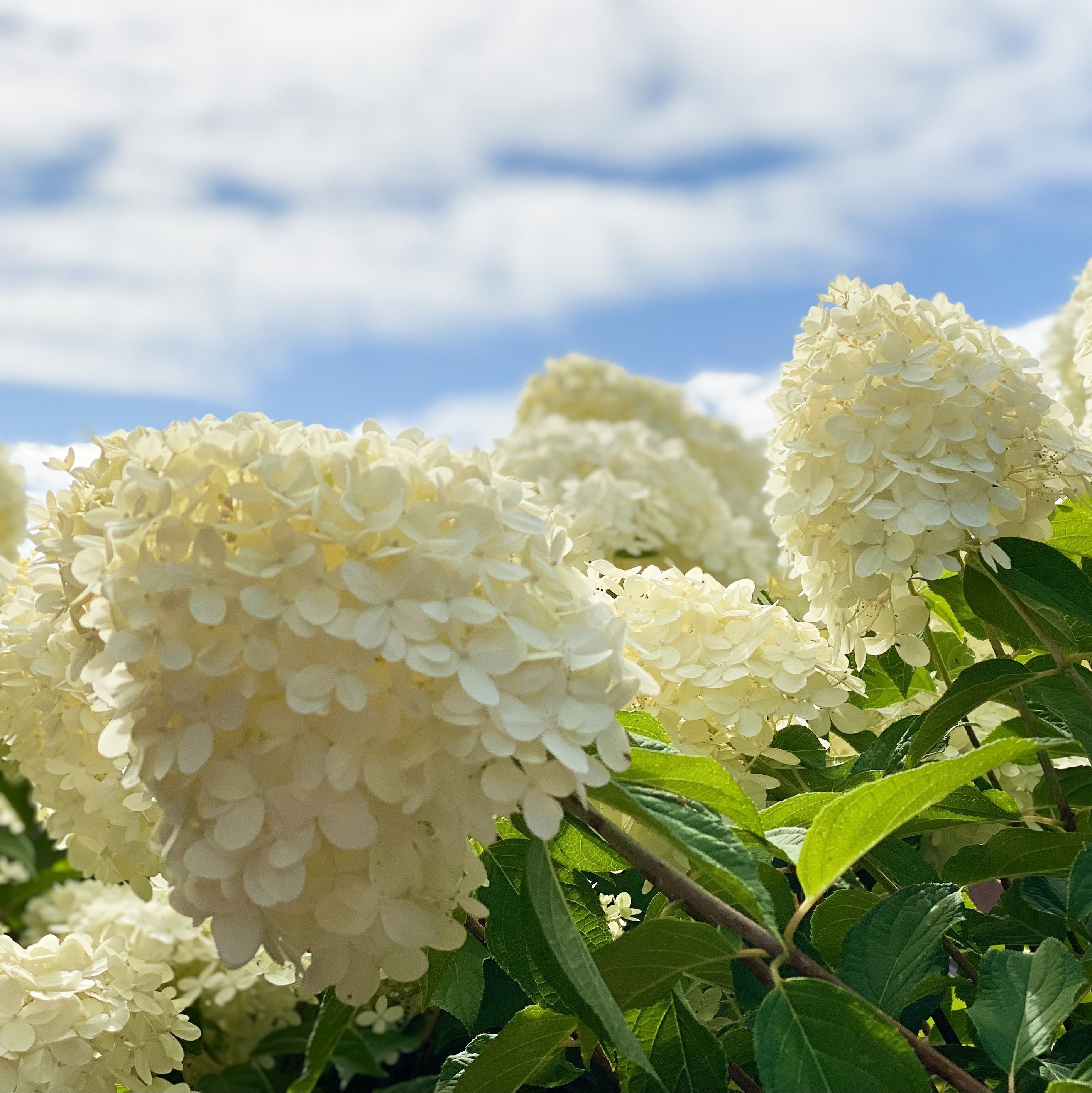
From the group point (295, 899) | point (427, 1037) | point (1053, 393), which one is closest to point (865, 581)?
point (1053, 393)

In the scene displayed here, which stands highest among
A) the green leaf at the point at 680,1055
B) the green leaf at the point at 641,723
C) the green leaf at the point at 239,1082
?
the green leaf at the point at 641,723

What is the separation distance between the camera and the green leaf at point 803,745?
0.88 meters

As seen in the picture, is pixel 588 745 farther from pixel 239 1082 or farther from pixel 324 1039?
pixel 239 1082

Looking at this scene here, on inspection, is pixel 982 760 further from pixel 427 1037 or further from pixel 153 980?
pixel 427 1037

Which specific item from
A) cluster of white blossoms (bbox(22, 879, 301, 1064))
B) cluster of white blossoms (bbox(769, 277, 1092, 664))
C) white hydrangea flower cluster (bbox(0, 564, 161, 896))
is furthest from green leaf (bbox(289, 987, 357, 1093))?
cluster of white blossoms (bbox(22, 879, 301, 1064))

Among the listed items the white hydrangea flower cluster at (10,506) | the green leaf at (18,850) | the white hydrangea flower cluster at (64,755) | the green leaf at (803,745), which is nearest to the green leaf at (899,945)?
the green leaf at (803,745)

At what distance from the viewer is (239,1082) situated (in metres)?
1.30

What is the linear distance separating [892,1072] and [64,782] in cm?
68

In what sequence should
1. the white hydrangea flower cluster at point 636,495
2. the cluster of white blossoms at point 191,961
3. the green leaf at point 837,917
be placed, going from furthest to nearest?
the white hydrangea flower cluster at point 636,495, the cluster of white blossoms at point 191,961, the green leaf at point 837,917

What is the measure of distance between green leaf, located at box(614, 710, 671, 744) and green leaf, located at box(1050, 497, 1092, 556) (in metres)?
0.47

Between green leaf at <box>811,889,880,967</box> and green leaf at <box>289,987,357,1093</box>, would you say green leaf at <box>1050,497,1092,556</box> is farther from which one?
green leaf at <box>289,987,357,1093</box>

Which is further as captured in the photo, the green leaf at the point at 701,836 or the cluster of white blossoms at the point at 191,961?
the cluster of white blossoms at the point at 191,961

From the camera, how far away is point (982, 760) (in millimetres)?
542

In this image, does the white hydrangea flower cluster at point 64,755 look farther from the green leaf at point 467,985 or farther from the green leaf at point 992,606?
the green leaf at point 992,606
